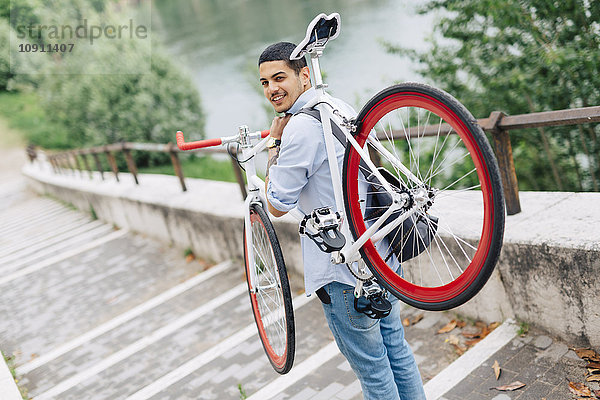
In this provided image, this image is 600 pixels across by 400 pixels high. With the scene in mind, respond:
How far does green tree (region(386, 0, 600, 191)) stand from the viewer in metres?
6.51

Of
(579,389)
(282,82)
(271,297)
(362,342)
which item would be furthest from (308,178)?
(579,389)

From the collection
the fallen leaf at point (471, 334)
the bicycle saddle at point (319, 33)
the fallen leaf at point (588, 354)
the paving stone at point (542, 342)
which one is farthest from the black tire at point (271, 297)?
→ the fallen leaf at point (588, 354)

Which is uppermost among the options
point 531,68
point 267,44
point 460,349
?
point 267,44

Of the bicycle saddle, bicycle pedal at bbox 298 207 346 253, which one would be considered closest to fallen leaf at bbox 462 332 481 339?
bicycle pedal at bbox 298 207 346 253

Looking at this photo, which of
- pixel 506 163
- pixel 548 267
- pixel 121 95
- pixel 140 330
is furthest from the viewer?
pixel 121 95

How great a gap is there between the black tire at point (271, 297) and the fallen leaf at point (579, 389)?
1416 millimetres

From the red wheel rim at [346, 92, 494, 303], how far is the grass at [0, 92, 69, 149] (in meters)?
27.0

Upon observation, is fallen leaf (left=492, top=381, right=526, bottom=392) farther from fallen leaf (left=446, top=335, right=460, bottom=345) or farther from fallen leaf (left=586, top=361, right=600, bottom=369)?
fallen leaf (left=446, top=335, right=460, bottom=345)

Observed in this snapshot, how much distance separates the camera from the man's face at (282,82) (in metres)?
2.19

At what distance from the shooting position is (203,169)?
68.7ft

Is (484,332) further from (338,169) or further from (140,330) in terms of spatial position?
(140,330)

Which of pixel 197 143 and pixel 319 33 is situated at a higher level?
pixel 319 33

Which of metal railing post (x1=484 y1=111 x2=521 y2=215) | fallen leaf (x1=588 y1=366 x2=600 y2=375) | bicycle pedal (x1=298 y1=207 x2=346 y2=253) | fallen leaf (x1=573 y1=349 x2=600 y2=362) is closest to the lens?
bicycle pedal (x1=298 y1=207 x2=346 y2=253)

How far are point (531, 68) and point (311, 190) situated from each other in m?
5.80
